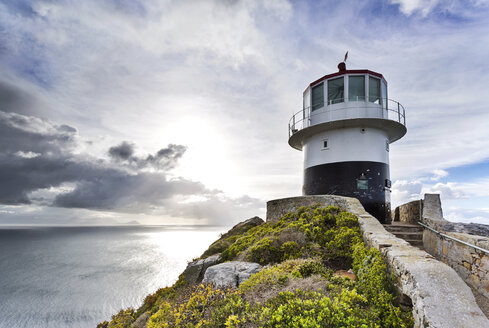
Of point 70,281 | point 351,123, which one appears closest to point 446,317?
point 351,123

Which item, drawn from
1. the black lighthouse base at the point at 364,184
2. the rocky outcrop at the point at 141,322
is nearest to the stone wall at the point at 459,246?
the black lighthouse base at the point at 364,184

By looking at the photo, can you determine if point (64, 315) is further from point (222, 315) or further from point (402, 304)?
point (402, 304)

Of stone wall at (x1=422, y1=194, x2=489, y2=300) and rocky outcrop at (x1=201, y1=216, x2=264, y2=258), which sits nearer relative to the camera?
stone wall at (x1=422, y1=194, x2=489, y2=300)

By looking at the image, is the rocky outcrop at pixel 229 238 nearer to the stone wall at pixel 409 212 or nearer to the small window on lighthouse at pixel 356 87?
the stone wall at pixel 409 212

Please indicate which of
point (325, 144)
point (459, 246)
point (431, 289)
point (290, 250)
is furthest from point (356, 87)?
point (431, 289)

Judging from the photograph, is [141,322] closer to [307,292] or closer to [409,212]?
[307,292]

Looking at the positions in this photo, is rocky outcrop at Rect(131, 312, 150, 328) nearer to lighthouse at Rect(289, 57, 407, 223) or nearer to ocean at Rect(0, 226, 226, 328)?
lighthouse at Rect(289, 57, 407, 223)

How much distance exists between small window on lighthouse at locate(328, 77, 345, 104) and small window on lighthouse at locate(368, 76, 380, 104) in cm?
131

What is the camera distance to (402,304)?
12.0 ft

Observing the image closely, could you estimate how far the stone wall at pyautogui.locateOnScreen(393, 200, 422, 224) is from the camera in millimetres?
11378

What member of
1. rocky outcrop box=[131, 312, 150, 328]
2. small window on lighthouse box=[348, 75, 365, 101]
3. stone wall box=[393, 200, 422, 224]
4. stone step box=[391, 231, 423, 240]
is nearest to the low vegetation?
rocky outcrop box=[131, 312, 150, 328]

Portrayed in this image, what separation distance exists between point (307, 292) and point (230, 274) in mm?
2533

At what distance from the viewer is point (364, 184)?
12031 millimetres

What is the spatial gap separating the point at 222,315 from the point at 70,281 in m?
47.6
